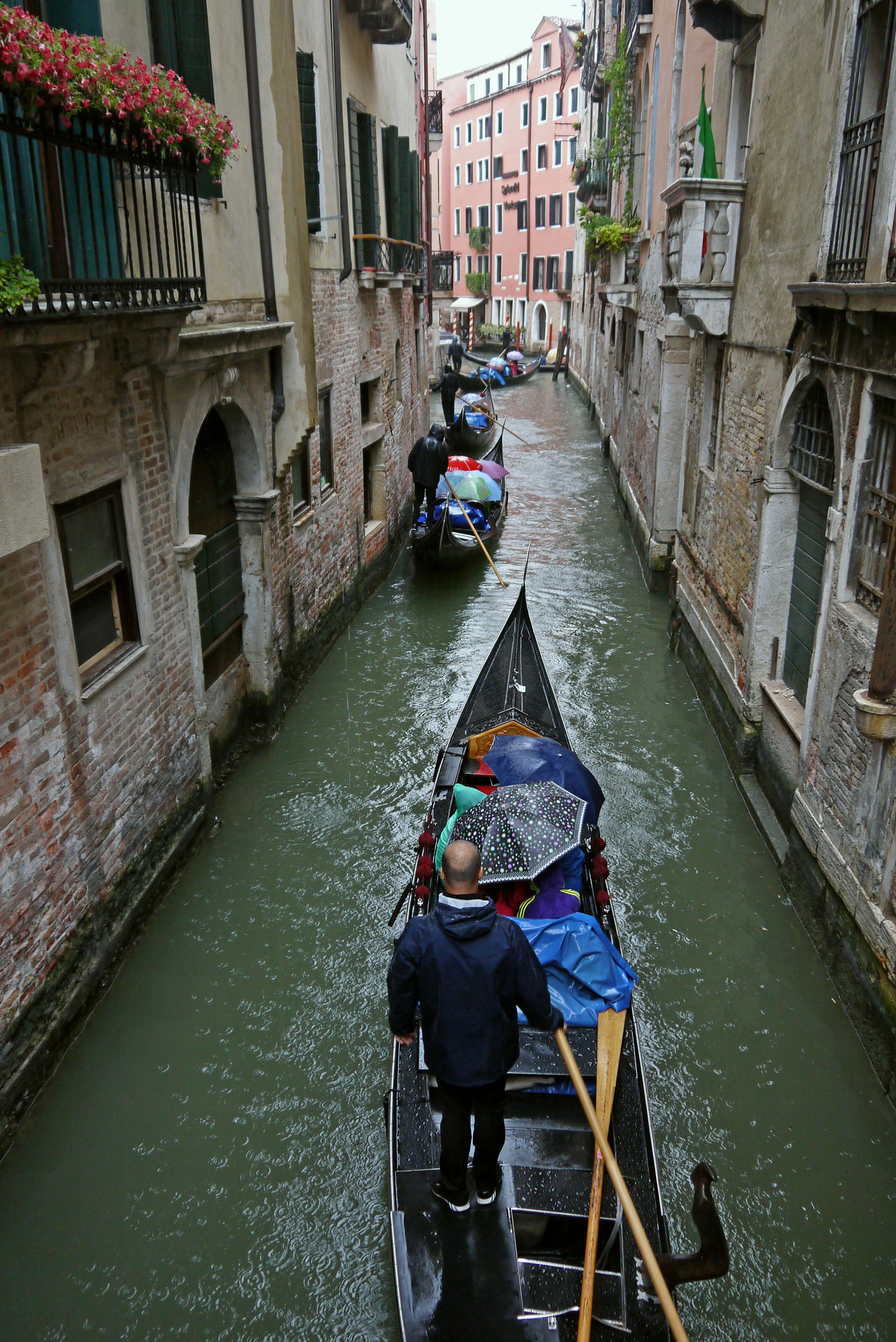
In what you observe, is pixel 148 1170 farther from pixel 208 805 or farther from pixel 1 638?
pixel 208 805

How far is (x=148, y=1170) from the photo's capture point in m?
3.52

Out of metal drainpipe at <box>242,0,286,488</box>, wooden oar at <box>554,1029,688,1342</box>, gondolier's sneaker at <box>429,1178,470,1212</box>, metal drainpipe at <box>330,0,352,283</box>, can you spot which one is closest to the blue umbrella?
wooden oar at <box>554,1029,688,1342</box>

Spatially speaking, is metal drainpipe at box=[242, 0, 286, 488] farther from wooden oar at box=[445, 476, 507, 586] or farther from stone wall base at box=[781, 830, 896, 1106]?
stone wall base at box=[781, 830, 896, 1106]

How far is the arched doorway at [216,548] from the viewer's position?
5.82m

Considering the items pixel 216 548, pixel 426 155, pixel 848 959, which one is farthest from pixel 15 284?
pixel 426 155

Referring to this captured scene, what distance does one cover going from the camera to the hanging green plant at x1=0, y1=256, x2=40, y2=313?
270 cm

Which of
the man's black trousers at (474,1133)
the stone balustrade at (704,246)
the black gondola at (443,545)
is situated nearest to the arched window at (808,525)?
the stone balustrade at (704,246)

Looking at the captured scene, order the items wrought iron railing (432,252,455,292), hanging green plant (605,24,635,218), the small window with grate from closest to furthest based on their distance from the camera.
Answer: the small window with grate < hanging green plant (605,24,635,218) < wrought iron railing (432,252,455,292)

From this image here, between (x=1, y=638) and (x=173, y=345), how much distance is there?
1681mm

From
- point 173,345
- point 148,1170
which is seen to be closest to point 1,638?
point 173,345

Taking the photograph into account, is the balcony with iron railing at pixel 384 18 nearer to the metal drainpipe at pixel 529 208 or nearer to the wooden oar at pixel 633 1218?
the wooden oar at pixel 633 1218

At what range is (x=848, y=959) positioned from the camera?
4156 mm

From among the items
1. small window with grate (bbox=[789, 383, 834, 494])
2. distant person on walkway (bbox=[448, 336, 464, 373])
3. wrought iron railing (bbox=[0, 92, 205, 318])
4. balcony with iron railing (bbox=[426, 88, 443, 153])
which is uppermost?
balcony with iron railing (bbox=[426, 88, 443, 153])

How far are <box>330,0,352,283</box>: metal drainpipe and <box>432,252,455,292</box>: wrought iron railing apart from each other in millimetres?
10038
